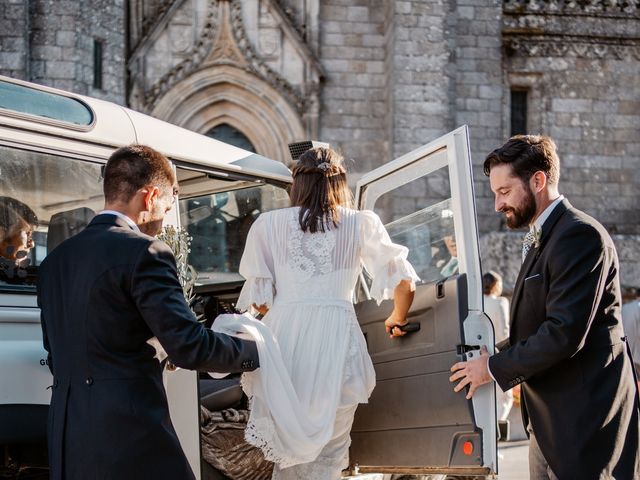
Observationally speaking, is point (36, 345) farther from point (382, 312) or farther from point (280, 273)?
point (382, 312)

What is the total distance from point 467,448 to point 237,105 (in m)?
11.8

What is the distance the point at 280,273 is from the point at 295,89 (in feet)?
36.8

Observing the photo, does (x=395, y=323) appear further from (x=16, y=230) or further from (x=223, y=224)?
(x=16, y=230)

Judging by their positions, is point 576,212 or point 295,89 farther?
point 295,89

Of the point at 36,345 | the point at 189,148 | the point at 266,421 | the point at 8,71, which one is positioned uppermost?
the point at 8,71

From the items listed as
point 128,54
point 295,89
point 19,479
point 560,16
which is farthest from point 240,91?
point 19,479

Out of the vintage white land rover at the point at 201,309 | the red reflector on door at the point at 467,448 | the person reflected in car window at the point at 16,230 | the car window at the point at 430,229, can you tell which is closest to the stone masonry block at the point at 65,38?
the car window at the point at 430,229

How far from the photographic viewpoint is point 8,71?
13.1 metres

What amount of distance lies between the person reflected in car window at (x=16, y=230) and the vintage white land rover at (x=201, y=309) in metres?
0.02

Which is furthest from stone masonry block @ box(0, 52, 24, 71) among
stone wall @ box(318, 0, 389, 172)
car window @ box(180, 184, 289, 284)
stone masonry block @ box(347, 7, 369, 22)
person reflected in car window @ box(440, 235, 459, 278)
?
person reflected in car window @ box(440, 235, 459, 278)

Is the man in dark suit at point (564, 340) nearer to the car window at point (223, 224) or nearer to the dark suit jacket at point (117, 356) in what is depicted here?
the dark suit jacket at point (117, 356)

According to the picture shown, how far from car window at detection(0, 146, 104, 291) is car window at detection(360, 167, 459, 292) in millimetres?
1646

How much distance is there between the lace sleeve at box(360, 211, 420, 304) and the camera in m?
3.89

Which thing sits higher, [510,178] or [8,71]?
[8,71]
